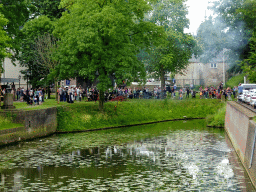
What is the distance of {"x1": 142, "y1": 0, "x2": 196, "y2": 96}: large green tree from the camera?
59903 mm

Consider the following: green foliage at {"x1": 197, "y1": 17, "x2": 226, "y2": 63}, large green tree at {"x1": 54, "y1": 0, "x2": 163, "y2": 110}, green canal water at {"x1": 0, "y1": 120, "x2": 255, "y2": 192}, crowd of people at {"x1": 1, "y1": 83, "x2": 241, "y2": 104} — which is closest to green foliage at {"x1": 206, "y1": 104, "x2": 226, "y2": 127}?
large green tree at {"x1": 54, "y1": 0, "x2": 163, "y2": 110}

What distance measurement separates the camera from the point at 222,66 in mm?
93062

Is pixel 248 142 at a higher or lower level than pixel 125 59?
lower

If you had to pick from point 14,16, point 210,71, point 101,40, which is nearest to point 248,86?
point 101,40

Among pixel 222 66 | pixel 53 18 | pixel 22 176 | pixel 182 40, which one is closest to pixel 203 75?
pixel 222 66

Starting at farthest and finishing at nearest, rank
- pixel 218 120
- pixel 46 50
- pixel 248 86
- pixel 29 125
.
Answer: pixel 46 50 < pixel 218 120 < pixel 248 86 < pixel 29 125

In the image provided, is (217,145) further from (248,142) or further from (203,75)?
(203,75)

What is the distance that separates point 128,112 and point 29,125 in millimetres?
16681

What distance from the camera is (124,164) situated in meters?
22.8

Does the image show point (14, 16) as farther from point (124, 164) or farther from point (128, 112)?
point (124, 164)

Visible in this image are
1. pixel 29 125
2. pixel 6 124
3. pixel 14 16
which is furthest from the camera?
pixel 14 16

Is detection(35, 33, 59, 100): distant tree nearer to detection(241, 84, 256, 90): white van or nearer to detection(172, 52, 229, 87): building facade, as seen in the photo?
detection(241, 84, 256, 90): white van

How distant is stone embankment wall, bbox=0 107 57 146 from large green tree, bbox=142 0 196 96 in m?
25.5

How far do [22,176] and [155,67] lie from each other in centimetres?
4251
